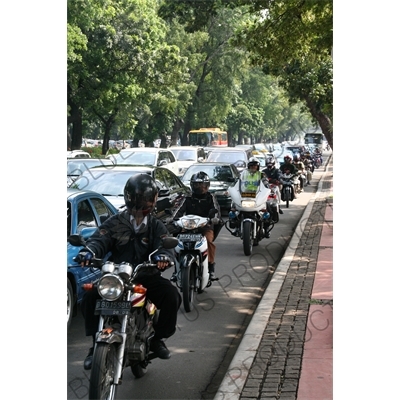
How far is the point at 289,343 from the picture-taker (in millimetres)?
7527

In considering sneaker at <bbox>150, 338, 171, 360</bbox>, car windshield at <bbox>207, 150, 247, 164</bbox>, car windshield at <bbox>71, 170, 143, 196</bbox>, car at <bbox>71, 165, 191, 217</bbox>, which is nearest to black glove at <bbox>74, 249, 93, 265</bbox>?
sneaker at <bbox>150, 338, 171, 360</bbox>

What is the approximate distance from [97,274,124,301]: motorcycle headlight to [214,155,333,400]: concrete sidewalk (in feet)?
4.34

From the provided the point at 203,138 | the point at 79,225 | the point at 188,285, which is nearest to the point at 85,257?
the point at 79,225

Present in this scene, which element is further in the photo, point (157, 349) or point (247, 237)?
point (247, 237)

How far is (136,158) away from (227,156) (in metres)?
6.71

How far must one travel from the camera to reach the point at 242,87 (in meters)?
76.5

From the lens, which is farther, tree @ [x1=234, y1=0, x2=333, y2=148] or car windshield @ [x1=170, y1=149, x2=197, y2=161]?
car windshield @ [x1=170, y1=149, x2=197, y2=161]

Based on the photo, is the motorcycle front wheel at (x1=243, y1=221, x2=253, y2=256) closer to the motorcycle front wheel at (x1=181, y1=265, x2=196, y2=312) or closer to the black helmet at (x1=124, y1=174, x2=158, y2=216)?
the motorcycle front wheel at (x1=181, y1=265, x2=196, y2=312)

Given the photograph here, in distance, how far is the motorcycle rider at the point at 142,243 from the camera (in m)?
6.08

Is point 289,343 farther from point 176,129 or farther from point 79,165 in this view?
point 176,129

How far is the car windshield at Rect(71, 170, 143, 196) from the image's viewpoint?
44.5 feet

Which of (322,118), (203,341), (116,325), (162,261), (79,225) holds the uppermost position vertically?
(322,118)

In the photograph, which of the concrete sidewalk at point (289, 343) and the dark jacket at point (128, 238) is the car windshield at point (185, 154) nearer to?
the concrete sidewalk at point (289, 343)

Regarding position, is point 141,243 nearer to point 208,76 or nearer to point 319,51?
point 319,51
